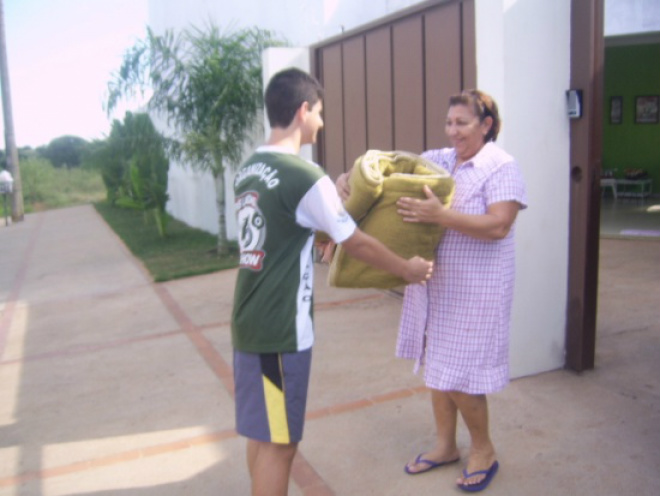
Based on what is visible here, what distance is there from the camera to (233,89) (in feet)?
30.5

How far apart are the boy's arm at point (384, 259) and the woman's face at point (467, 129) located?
1.92 ft

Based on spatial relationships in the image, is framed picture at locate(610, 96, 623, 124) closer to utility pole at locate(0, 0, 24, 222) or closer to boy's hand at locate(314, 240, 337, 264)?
boy's hand at locate(314, 240, 337, 264)

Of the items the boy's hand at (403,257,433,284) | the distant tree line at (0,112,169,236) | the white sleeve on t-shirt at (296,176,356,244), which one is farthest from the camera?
the distant tree line at (0,112,169,236)

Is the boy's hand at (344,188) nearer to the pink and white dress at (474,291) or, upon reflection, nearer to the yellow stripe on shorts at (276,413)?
the pink and white dress at (474,291)

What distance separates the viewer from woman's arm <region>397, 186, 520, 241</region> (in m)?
2.72

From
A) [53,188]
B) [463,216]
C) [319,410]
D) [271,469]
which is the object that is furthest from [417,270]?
[53,188]

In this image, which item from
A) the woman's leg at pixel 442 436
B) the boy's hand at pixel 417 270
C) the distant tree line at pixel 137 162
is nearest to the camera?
the boy's hand at pixel 417 270

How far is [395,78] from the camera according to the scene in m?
6.08

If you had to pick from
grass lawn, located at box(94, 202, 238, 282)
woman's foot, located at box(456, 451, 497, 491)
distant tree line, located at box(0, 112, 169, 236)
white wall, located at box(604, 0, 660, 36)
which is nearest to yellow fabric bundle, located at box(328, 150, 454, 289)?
woman's foot, located at box(456, 451, 497, 491)

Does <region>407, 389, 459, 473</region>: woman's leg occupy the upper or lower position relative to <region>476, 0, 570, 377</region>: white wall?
lower

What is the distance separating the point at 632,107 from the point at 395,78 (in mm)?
10245

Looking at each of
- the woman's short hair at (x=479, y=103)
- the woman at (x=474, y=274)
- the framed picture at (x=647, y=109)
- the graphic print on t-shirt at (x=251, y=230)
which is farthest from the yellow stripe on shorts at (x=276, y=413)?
the framed picture at (x=647, y=109)

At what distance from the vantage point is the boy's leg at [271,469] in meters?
2.50

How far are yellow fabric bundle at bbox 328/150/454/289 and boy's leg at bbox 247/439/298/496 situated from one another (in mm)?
789
